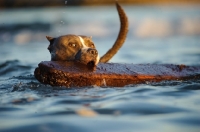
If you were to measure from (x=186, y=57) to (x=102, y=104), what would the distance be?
24.6ft

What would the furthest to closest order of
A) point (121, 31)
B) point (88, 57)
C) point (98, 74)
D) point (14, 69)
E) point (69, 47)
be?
point (14, 69), point (121, 31), point (69, 47), point (88, 57), point (98, 74)

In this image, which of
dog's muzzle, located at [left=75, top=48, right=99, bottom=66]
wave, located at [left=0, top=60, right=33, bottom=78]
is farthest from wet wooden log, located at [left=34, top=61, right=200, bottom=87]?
wave, located at [left=0, top=60, right=33, bottom=78]

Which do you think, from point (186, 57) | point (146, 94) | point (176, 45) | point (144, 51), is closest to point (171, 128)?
point (146, 94)

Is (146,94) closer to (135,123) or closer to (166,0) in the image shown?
(135,123)

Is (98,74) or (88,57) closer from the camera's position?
(98,74)

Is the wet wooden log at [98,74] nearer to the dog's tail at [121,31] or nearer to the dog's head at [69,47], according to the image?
the dog's head at [69,47]

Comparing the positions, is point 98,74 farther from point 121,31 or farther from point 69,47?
point 121,31

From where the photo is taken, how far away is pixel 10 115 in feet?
16.0

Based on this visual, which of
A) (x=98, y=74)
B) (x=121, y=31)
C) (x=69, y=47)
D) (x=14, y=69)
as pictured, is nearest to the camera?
(x=98, y=74)

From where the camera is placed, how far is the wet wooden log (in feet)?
19.9

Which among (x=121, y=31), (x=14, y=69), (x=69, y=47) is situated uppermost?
(x=121, y=31)

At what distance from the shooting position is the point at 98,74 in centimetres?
611

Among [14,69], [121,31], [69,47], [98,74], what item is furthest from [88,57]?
[14,69]

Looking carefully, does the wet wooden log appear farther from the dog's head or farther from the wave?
the wave
